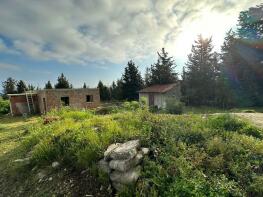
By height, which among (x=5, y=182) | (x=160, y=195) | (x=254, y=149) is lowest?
(x=5, y=182)

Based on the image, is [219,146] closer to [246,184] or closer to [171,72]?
[246,184]

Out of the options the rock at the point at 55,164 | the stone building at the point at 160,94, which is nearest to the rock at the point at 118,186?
the rock at the point at 55,164

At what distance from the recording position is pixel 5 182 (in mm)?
4305

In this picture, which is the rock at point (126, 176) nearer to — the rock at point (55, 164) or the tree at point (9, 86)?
the rock at point (55, 164)

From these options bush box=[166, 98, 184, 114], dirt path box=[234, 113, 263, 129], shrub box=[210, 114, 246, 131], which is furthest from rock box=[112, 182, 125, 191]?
bush box=[166, 98, 184, 114]

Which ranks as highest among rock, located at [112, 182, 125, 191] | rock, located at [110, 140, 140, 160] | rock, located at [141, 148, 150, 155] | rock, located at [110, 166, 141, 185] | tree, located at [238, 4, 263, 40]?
tree, located at [238, 4, 263, 40]

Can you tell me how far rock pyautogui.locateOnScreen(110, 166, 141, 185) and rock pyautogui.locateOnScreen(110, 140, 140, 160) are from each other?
23 cm

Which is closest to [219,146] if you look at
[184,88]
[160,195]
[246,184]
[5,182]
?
[246,184]

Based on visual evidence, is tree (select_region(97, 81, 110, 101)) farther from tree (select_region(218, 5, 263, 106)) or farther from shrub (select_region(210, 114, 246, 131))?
shrub (select_region(210, 114, 246, 131))

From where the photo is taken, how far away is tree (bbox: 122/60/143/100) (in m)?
32.7

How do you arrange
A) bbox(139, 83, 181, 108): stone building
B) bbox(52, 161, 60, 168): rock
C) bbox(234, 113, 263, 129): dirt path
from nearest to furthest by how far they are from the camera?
1. bbox(52, 161, 60, 168): rock
2. bbox(234, 113, 263, 129): dirt path
3. bbox(139, 83, 181, 108): stone building

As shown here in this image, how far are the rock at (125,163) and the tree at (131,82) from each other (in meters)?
29.1

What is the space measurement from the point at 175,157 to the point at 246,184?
112 cm

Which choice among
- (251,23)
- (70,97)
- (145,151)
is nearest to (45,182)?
(145,151)
